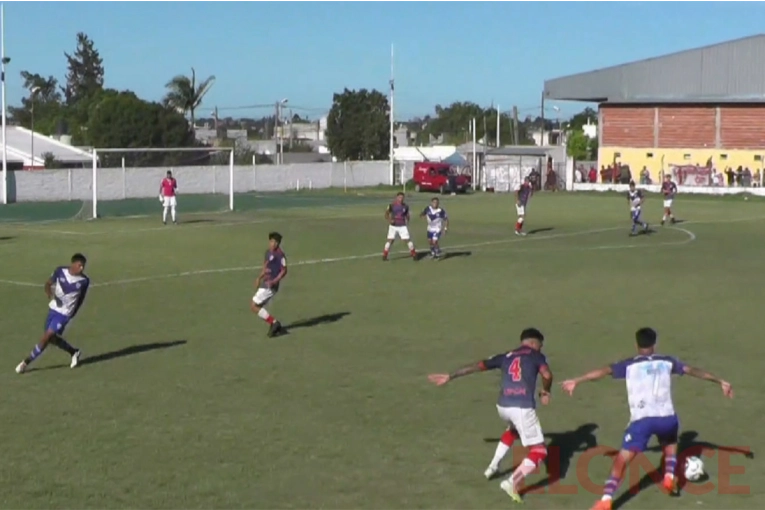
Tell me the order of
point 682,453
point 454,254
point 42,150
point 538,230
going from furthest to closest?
point 42,150
point 538,230
point 454,254
point 682,453

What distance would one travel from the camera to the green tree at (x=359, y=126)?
4397 inches

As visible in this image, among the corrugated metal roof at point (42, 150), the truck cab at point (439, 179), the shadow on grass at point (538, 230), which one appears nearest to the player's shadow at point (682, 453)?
the shadow on grass at point (538, 230)

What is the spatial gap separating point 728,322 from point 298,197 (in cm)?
4918

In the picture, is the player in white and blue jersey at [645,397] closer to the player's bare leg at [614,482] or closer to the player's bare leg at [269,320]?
the player's bare leg at [614,482]

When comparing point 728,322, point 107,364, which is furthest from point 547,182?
point 107,364

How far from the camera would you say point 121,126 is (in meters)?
92.0

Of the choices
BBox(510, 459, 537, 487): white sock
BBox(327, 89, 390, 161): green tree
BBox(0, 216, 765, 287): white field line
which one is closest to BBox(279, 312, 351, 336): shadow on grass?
BBox(0, 216, 765, 287): white field line

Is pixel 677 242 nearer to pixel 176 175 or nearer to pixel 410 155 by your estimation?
pixel 176 175

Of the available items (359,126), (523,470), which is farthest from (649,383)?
(359,126)

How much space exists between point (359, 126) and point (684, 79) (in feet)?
126

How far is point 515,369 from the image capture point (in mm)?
10789

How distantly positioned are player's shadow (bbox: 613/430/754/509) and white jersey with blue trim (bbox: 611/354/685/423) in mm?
810

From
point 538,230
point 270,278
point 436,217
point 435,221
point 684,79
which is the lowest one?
point 538,230

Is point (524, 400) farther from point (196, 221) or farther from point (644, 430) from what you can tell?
point (196, 221)
